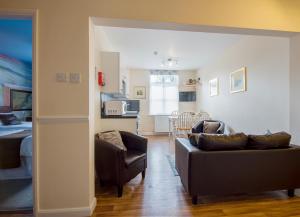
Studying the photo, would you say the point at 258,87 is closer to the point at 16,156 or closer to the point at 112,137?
the point at 112,137

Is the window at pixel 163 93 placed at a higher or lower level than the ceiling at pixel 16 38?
lower

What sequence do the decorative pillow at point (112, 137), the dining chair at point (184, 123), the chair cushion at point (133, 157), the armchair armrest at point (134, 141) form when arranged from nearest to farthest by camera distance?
1. the chair cushion at point (133, 157)
2. the decorative pillow at point (112, 137)
3. the armchair armrest at point (134, 141)
4. the dining chair at point (184, 123)

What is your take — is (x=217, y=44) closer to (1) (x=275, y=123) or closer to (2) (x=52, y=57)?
(1) (x=275, y=123)

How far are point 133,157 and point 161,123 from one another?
427cm

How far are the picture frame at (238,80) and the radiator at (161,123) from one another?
2.93m

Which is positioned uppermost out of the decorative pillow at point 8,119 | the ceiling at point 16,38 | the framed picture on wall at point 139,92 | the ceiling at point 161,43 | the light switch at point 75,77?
the ceiling at point 161,43

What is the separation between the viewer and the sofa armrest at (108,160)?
2.20 metres

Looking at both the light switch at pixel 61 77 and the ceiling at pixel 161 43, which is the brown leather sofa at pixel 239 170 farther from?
the ceiling at pixel 161 43

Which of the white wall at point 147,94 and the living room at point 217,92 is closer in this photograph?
the living room at point 217,92

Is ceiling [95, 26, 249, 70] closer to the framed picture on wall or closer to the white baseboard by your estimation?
the framed picture on wall

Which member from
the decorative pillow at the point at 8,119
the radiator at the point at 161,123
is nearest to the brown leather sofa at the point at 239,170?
the decorative pillow at the point at 8,119

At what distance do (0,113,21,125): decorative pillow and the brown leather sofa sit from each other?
417 centimetres

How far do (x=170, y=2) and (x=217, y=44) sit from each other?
255 centimetres

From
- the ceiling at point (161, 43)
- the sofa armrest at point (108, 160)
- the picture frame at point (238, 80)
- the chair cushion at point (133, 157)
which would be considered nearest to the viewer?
the sofa armrest at point (108, 160)
